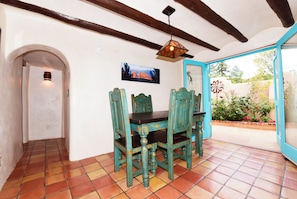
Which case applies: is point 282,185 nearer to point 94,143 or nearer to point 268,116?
point 94,143

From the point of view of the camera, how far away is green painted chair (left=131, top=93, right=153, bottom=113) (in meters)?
2.62

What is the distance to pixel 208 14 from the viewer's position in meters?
1.91

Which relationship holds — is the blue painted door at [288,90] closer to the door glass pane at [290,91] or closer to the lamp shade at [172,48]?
the door glass pane at [290,91]

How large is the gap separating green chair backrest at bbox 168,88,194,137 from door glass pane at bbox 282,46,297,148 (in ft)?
5.88

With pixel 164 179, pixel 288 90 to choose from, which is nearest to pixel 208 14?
pixel 288 90

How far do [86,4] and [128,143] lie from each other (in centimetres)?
194

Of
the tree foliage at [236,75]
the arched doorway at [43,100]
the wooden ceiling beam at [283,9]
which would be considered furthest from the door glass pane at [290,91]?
the tree foliage at [236,75]

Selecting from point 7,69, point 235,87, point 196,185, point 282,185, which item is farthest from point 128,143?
point 235,87

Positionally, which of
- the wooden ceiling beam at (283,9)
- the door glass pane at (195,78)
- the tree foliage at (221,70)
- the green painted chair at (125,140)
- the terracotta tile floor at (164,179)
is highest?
the tree foliage at (221,70)

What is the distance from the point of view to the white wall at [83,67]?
183 cm

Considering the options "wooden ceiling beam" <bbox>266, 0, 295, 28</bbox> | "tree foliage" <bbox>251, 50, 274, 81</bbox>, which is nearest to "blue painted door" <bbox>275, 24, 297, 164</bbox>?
"wooden ceiling beam" <bbox>266, 0, 295, 28</bbox>

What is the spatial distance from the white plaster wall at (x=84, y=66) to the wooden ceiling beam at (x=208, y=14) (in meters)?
1.46

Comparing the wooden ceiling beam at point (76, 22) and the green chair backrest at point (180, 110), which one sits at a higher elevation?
the wooden ceiling beam at point (76, 22)

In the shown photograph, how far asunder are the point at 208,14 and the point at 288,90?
1889mm
